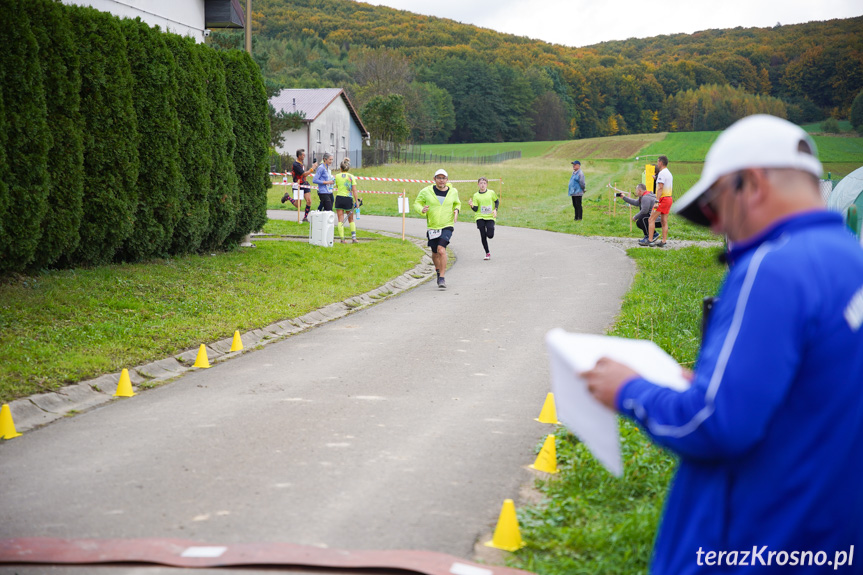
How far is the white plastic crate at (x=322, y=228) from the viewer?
19.3m

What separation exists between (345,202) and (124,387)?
13726mm

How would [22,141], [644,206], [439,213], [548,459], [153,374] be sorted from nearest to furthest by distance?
[548,459] → [153,374] → [22,141] → [439,213] → [644,206]

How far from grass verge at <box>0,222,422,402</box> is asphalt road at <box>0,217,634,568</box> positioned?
828mm

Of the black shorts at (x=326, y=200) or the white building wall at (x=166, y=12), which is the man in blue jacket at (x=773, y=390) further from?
the black shorts at (x=326, y=200)

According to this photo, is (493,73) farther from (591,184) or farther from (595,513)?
(595,513)

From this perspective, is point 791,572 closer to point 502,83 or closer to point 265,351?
point 265,351

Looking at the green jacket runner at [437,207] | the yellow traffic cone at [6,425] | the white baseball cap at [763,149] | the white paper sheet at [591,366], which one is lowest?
the yellow traffic cone at [6,425]

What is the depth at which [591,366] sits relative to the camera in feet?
7.54

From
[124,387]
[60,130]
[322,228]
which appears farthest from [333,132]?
[124,387]

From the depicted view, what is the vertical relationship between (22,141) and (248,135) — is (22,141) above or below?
below

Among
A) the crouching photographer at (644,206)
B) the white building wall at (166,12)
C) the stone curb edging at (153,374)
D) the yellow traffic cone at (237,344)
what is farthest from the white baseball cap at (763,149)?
the crouching photographer at (644,206)

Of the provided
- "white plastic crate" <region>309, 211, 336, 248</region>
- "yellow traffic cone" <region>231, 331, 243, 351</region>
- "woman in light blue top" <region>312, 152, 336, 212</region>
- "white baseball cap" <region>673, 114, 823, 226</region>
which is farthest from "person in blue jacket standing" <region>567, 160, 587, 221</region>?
"white baseball cap" <region>673, 114, 823, 226</region>

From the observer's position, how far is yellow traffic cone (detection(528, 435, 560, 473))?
586cm

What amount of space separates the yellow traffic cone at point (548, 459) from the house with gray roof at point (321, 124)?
65133 mm
